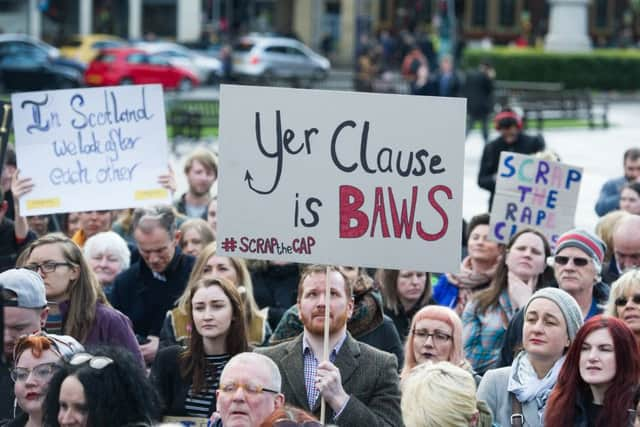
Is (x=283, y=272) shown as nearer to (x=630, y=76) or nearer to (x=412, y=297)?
(x=412, y=297)

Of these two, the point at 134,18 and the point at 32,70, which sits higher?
the point at 134,18

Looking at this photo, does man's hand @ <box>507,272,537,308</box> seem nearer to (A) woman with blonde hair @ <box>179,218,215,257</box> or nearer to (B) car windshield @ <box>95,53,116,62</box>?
(A) woman with blonde hair @ <box>179,218,215,257</box>

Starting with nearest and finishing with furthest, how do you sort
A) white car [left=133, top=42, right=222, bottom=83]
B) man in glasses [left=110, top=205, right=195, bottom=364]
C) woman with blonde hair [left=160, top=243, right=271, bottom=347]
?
woman with blonde hair [left=160, top=243, right=271, bottom=347] → man in glasses [left=110, top=205, right=195, bottom=364] → white car [left=133, top=42, right=222, bottom=83]


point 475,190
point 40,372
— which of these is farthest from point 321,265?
point 475,190

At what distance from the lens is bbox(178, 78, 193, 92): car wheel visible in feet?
136

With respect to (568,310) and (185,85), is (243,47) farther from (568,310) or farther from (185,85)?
(568,310)

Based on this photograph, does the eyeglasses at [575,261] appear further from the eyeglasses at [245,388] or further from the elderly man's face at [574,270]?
the eyeglasses at [245,388]

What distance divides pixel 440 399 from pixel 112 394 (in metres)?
1.18

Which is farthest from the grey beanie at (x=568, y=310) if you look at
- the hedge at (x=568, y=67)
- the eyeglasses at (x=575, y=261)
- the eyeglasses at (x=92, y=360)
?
the hedge at (x=568, y=67)

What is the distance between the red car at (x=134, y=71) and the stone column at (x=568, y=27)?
10009 millimetres

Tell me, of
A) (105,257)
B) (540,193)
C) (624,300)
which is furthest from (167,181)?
(624,300)

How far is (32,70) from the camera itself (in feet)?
124

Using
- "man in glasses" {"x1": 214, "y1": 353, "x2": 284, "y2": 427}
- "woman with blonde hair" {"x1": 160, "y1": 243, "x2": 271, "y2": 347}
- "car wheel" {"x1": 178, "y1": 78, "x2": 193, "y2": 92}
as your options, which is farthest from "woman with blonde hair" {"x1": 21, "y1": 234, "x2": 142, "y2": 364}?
"car wheel" {"x1": 178, "y1": 78, "x2": 193, "y2": 92}

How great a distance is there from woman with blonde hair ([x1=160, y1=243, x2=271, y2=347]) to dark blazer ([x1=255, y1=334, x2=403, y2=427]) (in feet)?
2.43
